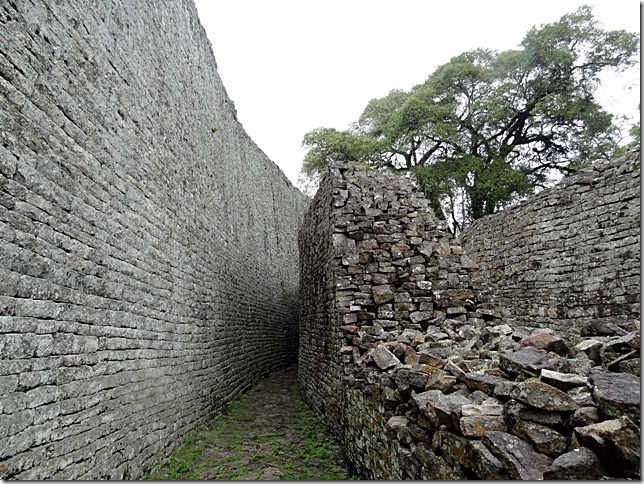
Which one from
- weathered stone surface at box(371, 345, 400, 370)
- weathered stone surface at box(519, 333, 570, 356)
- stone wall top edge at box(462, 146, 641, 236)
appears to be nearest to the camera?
weathered stone surface at box(519, 333, 570, 356)

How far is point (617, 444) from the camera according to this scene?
1.69 meters

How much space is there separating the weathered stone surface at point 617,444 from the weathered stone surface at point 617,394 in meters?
0.06

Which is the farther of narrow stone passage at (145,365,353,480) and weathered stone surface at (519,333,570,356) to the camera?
narrow stone passage at (145,365,353,480)

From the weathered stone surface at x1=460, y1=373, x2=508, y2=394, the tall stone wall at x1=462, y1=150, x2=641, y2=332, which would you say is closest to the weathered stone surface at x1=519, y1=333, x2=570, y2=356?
the weathered stone surface at x1=460, y1=373, x2=508, y2=394

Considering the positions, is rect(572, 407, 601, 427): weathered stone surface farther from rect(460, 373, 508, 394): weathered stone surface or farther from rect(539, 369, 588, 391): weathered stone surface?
rect(460, 373, 508, 394): weathered stone surface

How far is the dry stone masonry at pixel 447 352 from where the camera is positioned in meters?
2.02

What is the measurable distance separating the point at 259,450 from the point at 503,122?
18.0 metres

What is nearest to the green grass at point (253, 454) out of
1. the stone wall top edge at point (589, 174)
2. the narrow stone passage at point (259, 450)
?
the narrow stone passage at point (259, 450)

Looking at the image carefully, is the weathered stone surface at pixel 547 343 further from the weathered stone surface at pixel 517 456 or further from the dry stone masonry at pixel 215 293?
the weathered stone surface at pixel 517 456

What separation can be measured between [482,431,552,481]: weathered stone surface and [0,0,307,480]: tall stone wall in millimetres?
3411

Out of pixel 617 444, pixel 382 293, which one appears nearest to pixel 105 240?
pixel 382 293

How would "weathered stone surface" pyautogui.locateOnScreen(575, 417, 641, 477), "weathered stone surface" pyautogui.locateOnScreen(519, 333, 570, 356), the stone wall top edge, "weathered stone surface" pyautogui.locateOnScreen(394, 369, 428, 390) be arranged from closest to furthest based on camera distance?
"weathered stone surface" pyautogui.locateOnScreen(575, 417, 641, 477)
"weathered stone surface" pyautogui.locateOnScreen(519, 333, 570, 356)
"weathered stone surface" pyautogui.locateOnScreen(394, 369, 428, 390)
the stone wall top edge

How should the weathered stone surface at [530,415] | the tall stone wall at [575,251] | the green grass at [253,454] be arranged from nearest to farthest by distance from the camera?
1. the weathered stone surface at [530,415]
2. the green grass at [253,454]
3. the tall stone wall at [575,251]

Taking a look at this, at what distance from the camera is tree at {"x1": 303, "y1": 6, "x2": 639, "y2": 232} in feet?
53.3
